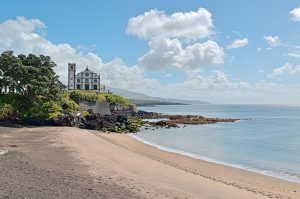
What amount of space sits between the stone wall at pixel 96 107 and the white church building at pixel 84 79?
2019 centimetres

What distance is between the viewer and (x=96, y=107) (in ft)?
259

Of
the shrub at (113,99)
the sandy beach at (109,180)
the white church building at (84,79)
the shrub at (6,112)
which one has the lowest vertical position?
the sandy beach at (109,180)

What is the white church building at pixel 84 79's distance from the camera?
103 m

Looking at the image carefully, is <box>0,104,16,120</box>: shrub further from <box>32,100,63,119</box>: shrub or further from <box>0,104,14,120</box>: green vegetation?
<box>32,100,63,119</box>: shrub

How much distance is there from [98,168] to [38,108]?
37009 millimetres

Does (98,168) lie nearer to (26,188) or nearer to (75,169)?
(75,169)

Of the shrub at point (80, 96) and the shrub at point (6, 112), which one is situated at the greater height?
the shrub at point (80, 96)

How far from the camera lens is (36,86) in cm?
5366

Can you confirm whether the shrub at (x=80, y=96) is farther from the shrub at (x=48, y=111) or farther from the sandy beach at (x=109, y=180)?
the sandy beach at (x=109, y=180)

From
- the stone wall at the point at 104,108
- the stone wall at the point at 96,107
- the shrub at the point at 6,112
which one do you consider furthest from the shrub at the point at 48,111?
the stone wall at the point at 96,107

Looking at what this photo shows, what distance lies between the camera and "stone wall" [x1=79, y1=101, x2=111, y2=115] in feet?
241

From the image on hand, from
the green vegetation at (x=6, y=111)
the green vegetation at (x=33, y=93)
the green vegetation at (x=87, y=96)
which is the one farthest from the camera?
the green vegetation at (x=87, y=96)

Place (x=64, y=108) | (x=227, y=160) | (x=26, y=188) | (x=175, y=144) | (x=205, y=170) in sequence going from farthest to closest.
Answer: (x=64, y=108) < (x=175, y=144) < (x=227, y=160) < (x=205, y=170) < (x=26, y=188)

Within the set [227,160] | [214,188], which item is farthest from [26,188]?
[227,160]
